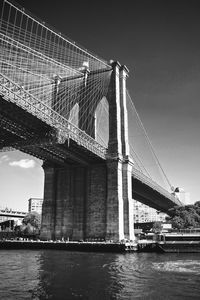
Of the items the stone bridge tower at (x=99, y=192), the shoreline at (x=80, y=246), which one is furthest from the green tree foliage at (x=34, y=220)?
the shoreline at (x=80, y=246)

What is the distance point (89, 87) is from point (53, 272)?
41.3 metres

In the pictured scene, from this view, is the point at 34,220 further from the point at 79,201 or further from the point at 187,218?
the point at 79,201

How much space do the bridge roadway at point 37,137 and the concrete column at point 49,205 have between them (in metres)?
3.73

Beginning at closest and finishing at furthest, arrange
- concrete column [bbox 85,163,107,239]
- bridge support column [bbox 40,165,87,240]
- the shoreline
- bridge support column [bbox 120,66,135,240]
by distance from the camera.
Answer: the shoreline
bridge support column [bbox 120,66,135,240]
concrete column [bbox 85,163,107,239]
bridge support column [bbox 40,165,87,240]

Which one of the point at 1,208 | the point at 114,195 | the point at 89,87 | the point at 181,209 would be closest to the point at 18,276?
the point at 114,195

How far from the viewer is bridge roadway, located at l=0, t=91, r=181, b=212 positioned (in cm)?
3846

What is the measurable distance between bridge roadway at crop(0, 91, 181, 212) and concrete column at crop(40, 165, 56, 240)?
373 cm

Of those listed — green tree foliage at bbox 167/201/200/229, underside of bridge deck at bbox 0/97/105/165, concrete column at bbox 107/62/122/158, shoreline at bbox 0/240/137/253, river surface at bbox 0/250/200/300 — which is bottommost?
river surface at bbox 0/250/200/300

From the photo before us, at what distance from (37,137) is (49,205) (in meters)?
19.0

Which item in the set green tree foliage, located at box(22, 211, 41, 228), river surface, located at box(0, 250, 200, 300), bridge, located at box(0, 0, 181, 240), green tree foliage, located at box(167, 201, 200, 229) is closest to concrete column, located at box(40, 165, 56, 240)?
bridge, located at box(0, 0, 181, 240)

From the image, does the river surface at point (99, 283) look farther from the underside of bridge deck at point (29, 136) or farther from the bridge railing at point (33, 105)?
the underside of bridge deck at point (29, 136)

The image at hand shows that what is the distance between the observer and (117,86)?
204 feet

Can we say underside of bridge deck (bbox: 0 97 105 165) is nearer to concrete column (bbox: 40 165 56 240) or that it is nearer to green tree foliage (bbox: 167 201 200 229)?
concrete column (bbox: 40 165 56 240)

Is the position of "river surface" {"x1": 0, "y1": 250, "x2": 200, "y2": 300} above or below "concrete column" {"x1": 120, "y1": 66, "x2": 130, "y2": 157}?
below
